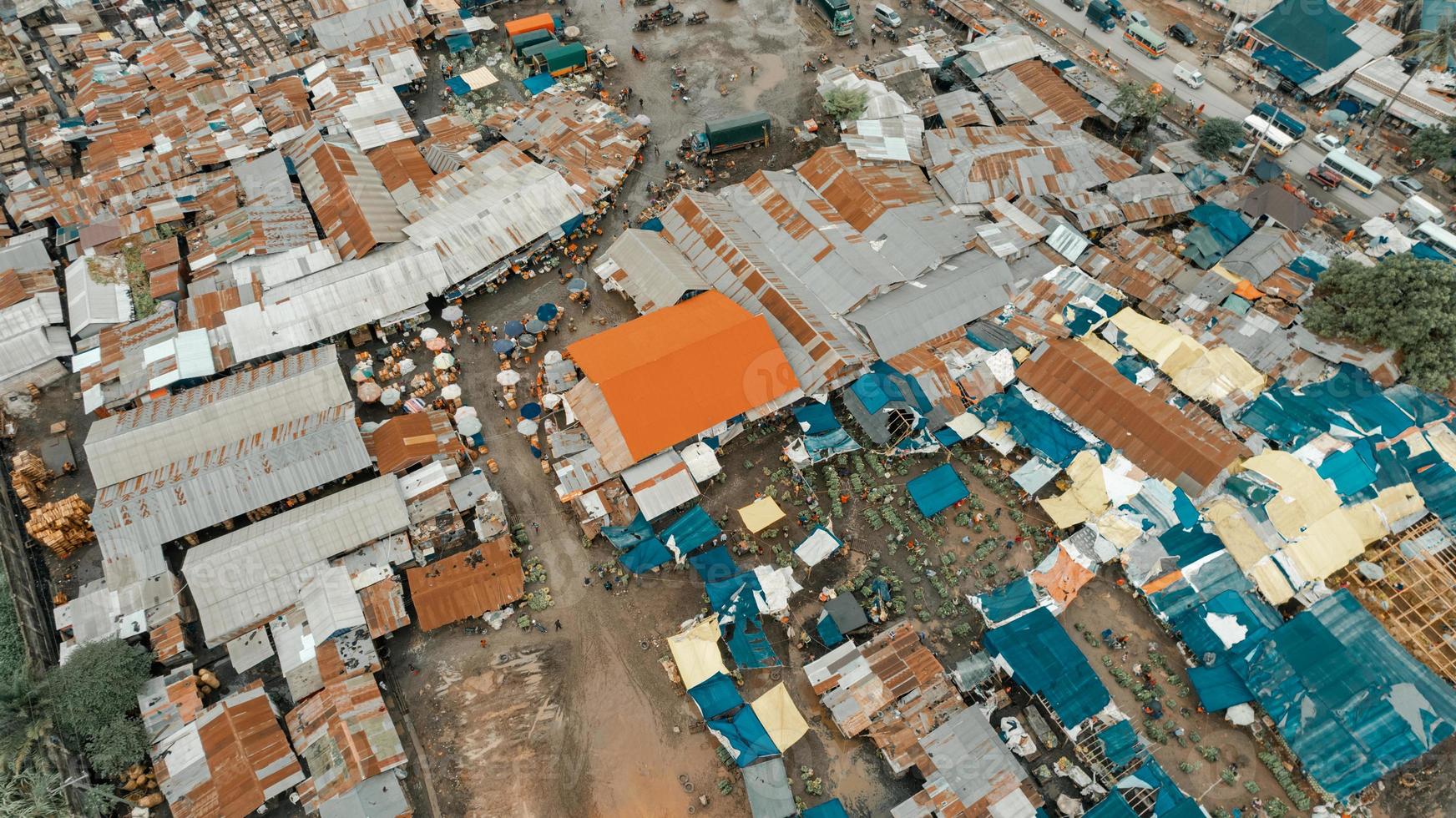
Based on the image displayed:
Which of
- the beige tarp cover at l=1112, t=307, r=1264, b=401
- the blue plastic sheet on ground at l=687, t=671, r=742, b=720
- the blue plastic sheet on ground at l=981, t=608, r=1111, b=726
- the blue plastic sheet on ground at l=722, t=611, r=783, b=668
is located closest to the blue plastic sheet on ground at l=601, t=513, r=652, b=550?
the blue plastic sheet on ground at l=722, t=611, r=783, b=668

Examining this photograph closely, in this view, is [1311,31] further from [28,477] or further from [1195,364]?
Answer: [28,477]

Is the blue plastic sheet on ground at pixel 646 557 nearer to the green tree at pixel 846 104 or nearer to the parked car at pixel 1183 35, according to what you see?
the green tree at pixel 846 104

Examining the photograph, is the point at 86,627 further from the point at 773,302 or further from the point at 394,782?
the point at 773,302

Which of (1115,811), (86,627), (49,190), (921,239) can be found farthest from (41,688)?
(921,239)

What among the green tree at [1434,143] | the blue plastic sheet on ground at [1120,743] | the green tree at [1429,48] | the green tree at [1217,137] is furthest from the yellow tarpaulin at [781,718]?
the green tree at [1429,48]

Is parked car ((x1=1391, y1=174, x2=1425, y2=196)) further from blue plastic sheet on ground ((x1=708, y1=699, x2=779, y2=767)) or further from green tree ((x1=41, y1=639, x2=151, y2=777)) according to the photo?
green tree ((x1=41, y1=639, x2=151, y2=777))
